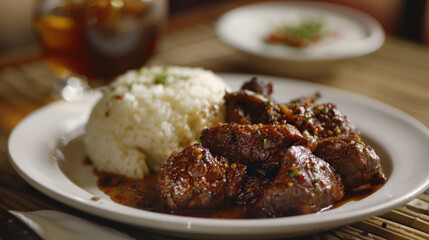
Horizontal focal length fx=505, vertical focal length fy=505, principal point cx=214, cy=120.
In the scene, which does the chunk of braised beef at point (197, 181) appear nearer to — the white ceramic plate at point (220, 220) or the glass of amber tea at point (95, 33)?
the white ceramic plate at point (220, 220)

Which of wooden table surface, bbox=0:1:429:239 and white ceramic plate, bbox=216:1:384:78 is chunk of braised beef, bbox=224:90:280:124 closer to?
wooden table surface, bbox=0:1:429:239

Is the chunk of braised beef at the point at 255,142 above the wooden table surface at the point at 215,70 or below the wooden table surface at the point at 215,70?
above

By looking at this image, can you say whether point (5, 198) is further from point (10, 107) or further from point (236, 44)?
point (236, 44)

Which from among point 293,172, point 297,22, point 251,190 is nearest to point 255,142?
point 251,190

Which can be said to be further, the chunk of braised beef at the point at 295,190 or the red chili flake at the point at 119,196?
the red chili flake at the point at 119,196

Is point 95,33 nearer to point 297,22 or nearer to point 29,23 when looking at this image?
point 297,22

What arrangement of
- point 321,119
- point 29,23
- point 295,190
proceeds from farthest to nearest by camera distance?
point 29,23 < point 321,119 < point 295,190

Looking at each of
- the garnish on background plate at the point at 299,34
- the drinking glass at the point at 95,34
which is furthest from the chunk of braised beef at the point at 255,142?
the garnish on background plate at the point at 299,34

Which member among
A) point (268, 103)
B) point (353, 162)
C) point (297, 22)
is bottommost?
point (297, 22)
